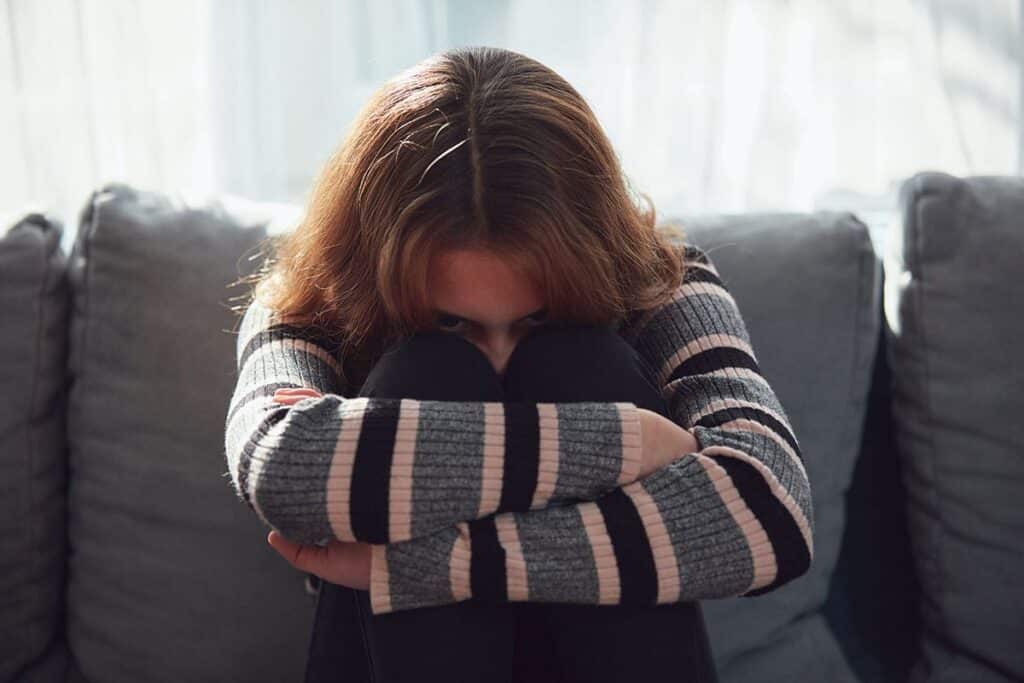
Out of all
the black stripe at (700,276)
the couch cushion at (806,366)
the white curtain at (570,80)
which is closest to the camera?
the black stripe at (700,276)

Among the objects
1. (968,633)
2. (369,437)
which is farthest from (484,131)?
(968,633)

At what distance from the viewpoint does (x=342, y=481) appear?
835 mm

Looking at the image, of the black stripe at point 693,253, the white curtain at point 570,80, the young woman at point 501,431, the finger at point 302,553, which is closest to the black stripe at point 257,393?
the young woman at point 501,431

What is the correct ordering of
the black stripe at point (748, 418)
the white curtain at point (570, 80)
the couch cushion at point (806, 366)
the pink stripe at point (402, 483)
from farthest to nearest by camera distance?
Answer: 1. the white curtain at point (570, 80)
2. the couch cushion at point (806, 366)
3. the black stripe at point (748, 418)
4. the pink stripe at point (402, 483)

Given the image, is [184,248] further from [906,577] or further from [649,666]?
[906,577]

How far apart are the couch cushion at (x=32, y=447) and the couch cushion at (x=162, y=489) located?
0.08ft

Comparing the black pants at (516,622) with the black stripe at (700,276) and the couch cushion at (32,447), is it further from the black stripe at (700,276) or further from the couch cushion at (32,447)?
the couch cushion at (32,447)

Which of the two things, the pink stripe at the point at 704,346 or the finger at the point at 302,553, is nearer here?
the finger at the point at 302,553

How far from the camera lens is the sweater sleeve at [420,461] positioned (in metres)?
0.83

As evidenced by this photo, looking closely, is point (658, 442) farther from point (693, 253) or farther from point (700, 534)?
point (693, 253)

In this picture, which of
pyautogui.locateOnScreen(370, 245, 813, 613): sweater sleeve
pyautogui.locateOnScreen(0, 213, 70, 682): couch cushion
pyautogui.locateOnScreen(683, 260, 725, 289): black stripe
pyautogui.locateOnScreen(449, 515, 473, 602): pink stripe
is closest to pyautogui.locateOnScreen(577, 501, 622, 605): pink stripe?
pyautogui.locateOnScreen(370, 245, 813, 613): sweater sleeve

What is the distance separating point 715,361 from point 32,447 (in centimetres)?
77

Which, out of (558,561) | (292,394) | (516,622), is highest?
(292,394)

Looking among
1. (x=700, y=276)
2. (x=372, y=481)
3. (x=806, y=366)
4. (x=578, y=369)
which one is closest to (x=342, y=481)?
(x=372, y=481)
